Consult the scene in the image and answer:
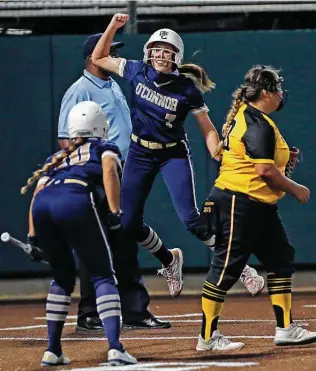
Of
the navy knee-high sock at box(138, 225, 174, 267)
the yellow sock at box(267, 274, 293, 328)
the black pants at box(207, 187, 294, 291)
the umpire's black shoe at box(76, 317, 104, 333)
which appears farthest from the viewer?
the navy knee-high sock at box(138, 225, 174, 267)

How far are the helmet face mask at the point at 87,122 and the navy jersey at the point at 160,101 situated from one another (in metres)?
1.57

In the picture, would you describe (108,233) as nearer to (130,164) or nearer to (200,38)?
(130,164)

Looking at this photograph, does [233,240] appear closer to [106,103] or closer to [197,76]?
[197,76]

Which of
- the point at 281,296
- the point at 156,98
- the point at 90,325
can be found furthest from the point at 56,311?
the point at 156,98

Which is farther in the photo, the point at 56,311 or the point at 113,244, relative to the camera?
the point at 113,244

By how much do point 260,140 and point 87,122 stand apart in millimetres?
Result: 1086

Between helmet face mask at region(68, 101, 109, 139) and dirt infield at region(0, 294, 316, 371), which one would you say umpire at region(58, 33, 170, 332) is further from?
helmet face mask at region(68, 101, 109, 139)

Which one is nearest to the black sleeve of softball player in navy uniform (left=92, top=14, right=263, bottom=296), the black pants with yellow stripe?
the black pants with yellow stripe

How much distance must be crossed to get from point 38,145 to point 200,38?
2008 millimetres

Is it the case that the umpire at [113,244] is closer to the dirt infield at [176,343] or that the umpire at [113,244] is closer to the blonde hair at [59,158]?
the dirt infield at [176,343]

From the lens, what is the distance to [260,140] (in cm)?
751

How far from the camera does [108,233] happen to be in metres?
7.50

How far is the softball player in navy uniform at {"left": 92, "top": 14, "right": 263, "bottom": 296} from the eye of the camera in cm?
884

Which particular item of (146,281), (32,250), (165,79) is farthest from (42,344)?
(146,281)
